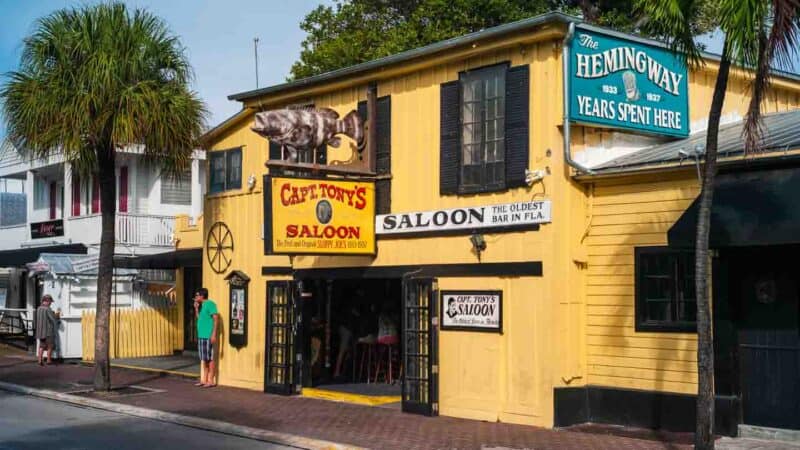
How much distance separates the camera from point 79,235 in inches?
1185

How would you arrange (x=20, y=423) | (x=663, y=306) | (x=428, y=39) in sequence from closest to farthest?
1. (x=663, y=306)
2. (x=20, y=423)
3. (x=428, y=39)

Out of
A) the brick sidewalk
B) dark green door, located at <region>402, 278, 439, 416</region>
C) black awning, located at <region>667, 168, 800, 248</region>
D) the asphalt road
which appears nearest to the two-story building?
the brick sidewalk

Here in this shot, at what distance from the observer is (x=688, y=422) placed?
1173 cm

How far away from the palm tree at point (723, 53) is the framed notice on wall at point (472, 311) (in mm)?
5080

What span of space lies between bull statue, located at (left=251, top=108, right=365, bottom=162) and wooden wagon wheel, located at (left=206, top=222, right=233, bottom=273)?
3.24 metres

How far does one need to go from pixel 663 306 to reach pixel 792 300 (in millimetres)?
1613

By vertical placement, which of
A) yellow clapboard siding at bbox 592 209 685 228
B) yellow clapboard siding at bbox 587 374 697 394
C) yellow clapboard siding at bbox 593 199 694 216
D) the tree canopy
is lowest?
yellow clapboard siding at bbox 587 374 697 394

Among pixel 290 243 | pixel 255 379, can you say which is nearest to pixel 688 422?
pixel 290 243

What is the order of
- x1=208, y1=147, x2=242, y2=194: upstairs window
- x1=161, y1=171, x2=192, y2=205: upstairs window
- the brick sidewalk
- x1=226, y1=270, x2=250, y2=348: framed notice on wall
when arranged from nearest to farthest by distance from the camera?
1. the brick sidewalk
2. x1=226, y1=270, x2=250, y2=348: framed notice on wall
3. x1=208, y1=147, x2=242, y2=194: upstairs window
4. x1=161, y1=171, x2=192, y2=205: upstairs window

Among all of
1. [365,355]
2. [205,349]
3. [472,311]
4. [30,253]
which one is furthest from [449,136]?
[30,253]

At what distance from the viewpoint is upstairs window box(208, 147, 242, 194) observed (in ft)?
60.4

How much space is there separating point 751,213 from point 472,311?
4.41 metres

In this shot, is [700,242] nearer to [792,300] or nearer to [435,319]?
[792,300]

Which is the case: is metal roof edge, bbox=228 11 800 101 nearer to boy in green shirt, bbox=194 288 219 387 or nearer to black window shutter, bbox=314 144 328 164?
black window shutter, bbox=314 144 328 164
